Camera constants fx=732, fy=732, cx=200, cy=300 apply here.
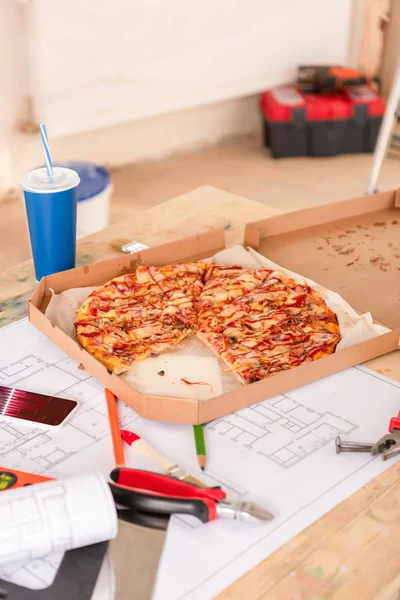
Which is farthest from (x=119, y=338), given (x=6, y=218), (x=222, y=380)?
(x=6, y=218)

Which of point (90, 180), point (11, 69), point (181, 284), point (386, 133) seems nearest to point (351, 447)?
point (181, 284)

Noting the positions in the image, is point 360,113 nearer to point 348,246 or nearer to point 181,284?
point 348,246

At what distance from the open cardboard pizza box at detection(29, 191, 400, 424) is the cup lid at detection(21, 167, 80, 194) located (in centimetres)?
15

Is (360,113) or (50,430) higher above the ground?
(50,430)

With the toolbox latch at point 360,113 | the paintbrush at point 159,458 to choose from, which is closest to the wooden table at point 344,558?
the paintbrush at point 159,458

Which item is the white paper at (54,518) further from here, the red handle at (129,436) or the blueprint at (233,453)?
the red handle at (129,436)

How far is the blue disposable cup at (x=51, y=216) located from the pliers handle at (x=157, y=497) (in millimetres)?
618

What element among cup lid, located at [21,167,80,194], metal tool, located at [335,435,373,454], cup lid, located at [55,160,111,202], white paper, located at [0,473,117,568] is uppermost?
cup lid, located at [21,167,80,194]

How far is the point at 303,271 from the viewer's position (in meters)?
1.45

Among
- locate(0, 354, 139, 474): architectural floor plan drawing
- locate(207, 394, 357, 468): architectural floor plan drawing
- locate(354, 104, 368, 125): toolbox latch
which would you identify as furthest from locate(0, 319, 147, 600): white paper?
locate(354, 104, 368, 125): toolbox latch

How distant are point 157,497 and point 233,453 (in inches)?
6.0

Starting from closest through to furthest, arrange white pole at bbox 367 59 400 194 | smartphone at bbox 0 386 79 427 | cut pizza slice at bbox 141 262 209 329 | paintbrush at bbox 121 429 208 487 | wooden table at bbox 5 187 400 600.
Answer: wooden table at bbox 5 187 400 600 → paintbrush at bbox 121 429 208 487 → smartphone at bbox 0 386 79 427 → cut pizza slice at bbox 141 262 209 329 → white pole at bbox 367 59 400 194

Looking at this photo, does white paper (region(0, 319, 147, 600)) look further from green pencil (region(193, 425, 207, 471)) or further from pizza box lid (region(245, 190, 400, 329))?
pizza box lid (region(245, 190, 400, 329))

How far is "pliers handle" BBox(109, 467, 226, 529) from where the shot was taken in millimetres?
832
